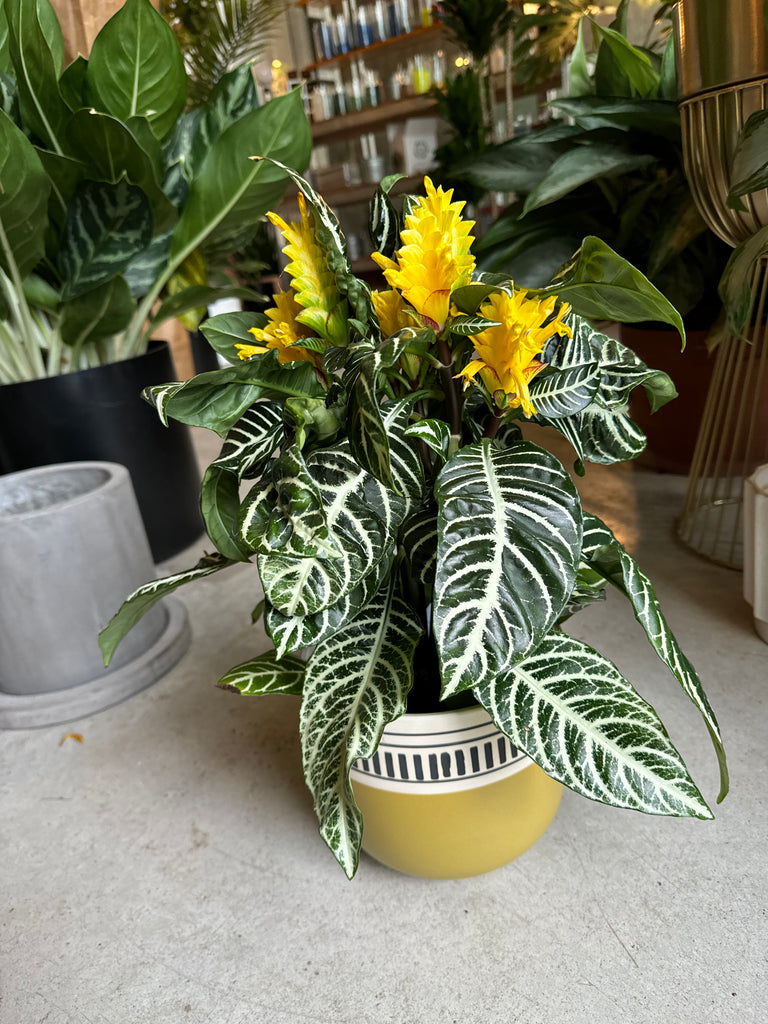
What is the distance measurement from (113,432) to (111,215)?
0.41 m

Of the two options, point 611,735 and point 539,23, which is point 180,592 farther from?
point 539,23

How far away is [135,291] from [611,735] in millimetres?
1275

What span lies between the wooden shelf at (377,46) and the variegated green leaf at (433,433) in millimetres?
4570

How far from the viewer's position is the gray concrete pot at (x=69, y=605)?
1.00 meters

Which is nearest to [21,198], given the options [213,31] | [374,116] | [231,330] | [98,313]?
[98,313]

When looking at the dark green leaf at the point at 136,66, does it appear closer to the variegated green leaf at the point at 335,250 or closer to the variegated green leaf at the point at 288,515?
the variegated green leaf at the point at 335,250

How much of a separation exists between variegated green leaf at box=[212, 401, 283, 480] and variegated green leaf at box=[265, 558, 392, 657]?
110 millimetres

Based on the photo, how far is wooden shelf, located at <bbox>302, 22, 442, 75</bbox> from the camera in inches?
170

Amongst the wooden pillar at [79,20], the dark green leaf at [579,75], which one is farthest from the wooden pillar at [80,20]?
the dark green leaf at [579,75]

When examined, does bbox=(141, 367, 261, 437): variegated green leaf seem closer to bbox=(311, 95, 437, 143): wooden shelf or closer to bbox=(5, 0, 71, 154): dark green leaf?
bbox=(5, 0, 71, 154): dark green leaf

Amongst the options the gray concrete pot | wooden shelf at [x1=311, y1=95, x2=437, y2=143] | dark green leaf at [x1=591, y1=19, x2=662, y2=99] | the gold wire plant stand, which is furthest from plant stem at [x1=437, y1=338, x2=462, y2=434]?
wooden shelf at [x1=311, y1=95, x2=437, y2=143]

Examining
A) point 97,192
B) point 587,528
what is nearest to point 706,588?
point 587,528

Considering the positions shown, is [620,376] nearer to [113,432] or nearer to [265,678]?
[265,678]

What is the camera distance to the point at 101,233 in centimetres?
122
